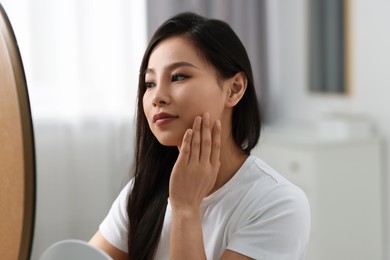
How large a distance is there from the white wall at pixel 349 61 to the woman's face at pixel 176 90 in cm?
211

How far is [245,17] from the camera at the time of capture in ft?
11.4

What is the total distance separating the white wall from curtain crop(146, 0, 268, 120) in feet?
0.28

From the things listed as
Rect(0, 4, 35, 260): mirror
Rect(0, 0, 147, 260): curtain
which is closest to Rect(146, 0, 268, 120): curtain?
Rect(0, 0, 147, 260): curtain

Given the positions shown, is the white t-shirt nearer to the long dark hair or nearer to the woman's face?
the long dark hair

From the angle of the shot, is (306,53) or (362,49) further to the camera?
(306,53)

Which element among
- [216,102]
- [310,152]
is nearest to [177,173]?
[216,102]

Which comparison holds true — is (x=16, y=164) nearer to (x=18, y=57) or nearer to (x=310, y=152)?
(x=18, y=57)

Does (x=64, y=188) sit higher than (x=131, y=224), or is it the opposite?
(x=131, y=224)

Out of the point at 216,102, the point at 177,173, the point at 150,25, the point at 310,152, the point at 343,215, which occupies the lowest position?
the point at 343,215

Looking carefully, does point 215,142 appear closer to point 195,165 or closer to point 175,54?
point 195,165

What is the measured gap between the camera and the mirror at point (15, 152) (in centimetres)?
54

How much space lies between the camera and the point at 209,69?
105 cm

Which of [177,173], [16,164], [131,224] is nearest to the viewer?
[16,164]

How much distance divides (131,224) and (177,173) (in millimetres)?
297
